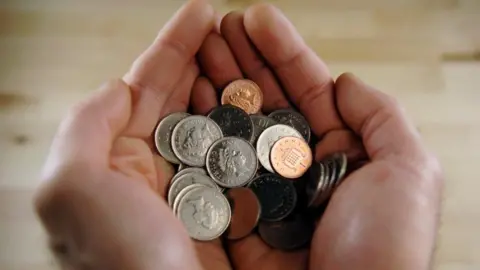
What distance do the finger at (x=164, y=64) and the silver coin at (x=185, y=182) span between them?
0.09 meters

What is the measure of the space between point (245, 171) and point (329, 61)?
0.48 meters

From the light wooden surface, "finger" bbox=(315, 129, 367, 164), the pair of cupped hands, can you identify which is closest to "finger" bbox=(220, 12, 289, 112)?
the pair of cupped hands

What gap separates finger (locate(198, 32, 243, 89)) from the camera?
3.98 ft

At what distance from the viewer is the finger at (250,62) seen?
A: 1214mm

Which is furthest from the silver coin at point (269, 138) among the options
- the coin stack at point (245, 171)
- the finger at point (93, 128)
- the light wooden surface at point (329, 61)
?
the light wooden surface at point (329, 61)

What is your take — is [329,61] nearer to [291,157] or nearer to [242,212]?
[291,157]

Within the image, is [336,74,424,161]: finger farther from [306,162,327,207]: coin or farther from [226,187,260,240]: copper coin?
[226,187,260,240]: copper coin

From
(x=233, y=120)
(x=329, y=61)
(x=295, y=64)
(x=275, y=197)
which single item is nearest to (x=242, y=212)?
(x=275, y=197)

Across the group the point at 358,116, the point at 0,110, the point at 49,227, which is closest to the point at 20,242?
the point at 0,110

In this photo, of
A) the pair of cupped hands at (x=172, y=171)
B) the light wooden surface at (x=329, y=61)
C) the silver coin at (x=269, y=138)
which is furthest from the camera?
the light wooden surface at (x=329, y=61)

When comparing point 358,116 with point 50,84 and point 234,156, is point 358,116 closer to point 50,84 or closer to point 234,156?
point 234,156

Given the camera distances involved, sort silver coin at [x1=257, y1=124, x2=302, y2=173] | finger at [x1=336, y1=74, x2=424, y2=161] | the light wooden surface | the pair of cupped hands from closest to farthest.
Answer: the pair of cupped hands, finger at [x1=336, y1=74, x2=424, y2=161], silver coin at [x1=257, y1=124, x2=302, y2=173], the light wooden surface

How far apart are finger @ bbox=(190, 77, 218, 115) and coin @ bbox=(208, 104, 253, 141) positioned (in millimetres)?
26

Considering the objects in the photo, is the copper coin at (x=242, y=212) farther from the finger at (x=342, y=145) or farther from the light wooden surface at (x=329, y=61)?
the light wooden surface at (x=329, y=61)
